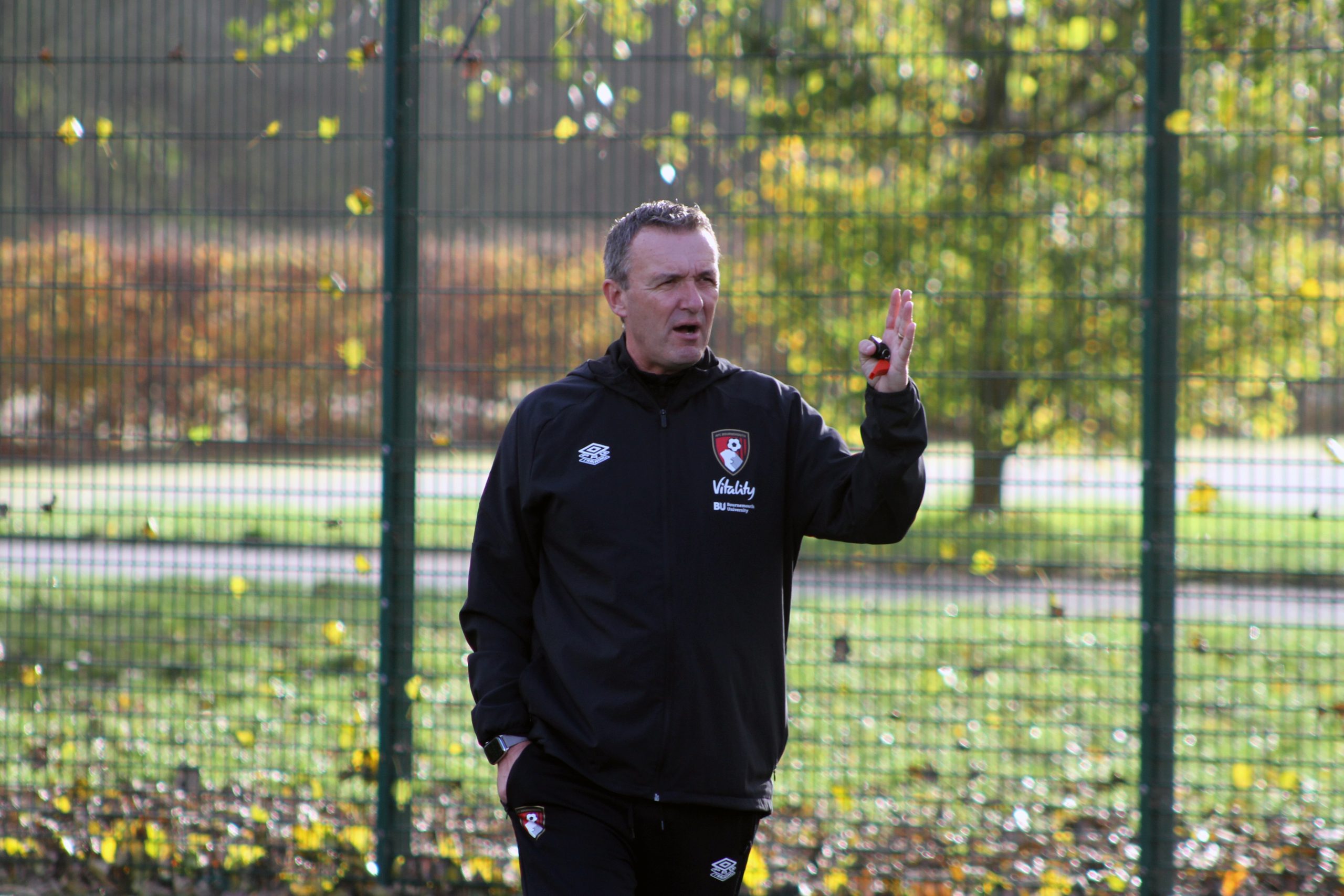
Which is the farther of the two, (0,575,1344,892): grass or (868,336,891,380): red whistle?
(0,575,1344,892): grass

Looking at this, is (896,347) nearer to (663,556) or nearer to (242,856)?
(663,556)

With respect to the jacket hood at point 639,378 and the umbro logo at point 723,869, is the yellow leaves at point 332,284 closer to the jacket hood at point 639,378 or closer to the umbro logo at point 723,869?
the jacket hood at point 639,378

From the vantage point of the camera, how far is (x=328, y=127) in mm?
4711

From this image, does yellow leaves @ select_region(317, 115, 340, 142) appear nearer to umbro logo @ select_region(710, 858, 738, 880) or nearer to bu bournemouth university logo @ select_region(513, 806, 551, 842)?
bu bournemouth university logo @ select_region(513, 806, 551, 842)

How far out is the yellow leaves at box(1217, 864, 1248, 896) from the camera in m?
4.27

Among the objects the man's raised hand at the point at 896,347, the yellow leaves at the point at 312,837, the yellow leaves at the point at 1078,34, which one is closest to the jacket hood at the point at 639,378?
the man's raised hand at the point at 896,347

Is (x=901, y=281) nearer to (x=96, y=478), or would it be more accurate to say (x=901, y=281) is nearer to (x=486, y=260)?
(x=486, y=260)

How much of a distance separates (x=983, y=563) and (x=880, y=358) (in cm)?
194

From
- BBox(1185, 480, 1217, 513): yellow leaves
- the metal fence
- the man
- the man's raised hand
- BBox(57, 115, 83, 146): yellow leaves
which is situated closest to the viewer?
the man's raised hand

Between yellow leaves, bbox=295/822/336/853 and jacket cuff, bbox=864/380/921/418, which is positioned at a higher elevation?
jacket cuff, bbox=864/380/921/418

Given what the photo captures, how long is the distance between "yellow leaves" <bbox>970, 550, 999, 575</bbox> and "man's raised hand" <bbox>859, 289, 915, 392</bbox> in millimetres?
1921

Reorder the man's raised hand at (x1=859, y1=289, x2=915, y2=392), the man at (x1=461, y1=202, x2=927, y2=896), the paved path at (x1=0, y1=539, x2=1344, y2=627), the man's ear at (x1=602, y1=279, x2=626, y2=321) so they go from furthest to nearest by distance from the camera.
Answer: the paved path at (x1=0, y1=539, x2=1344, y2=627), the man's ear at (x1=602, y1=279, x2=626, y2=321), the man at (x1=461, y1=202, x2=927, y2=896), the man's raised hand at (x1=859, y1=289, x2=915, y2=392)

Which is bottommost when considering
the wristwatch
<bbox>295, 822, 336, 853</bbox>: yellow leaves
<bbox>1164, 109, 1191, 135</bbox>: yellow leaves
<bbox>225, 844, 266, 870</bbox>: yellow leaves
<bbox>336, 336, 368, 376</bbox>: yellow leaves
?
<bbox>225, 844, 266, 870</bbox>: yellow leaves

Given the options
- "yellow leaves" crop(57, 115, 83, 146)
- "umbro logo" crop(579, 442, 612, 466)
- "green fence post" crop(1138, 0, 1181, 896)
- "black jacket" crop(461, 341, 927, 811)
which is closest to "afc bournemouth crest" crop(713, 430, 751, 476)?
"black jacket" crop(461, 341, 927, 811)
